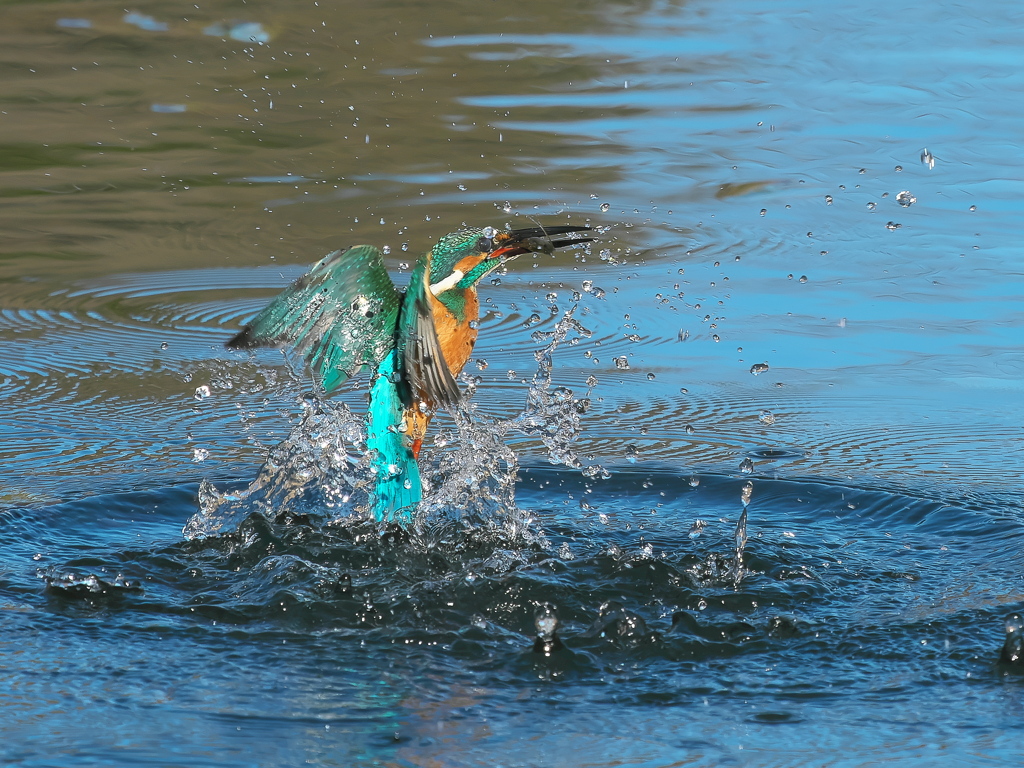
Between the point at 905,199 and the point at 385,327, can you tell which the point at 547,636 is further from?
the point at 905,199

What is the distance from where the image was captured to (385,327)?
314cm

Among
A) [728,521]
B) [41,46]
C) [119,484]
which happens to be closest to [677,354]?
[728,521]

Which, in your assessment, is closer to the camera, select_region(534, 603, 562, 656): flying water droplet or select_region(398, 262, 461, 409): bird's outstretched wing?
select_region(534, 603, 562, 656): flying water droplet

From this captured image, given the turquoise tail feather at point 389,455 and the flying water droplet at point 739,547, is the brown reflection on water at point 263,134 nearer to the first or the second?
the turquoise tail feather at point 389,455

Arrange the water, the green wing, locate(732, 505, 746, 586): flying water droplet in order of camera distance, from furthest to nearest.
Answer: the green wing → locate(732, 505, 746, 586): flying water droplet → the water

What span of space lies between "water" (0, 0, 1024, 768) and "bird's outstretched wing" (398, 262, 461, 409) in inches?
16.5

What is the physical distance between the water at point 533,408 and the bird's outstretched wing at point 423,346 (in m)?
0.42

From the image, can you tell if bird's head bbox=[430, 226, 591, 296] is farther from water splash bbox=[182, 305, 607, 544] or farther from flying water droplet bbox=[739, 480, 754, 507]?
flying water droplet bbox=[739, 480, 754, 507]

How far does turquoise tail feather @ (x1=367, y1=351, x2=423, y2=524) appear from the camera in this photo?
318cm

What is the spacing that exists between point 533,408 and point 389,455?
54cm

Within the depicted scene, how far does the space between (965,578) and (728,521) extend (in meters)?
0.60

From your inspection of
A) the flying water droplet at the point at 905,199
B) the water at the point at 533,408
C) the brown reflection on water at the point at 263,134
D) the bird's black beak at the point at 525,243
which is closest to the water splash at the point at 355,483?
the water at the point at 533,408

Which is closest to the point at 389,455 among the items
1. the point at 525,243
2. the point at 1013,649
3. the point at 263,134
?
the point at 525,243

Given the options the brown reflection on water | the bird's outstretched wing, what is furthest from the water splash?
the brown reflection on water
